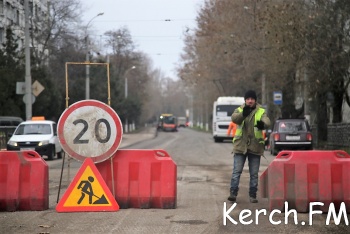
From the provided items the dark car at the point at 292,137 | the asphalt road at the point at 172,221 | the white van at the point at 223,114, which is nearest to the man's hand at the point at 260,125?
the asphalt road at the point at 172,221

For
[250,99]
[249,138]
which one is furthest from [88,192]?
[250,99]

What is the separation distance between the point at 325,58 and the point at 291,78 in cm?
1044

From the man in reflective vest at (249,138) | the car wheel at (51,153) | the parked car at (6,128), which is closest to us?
the man in reflective vest at (249,138)

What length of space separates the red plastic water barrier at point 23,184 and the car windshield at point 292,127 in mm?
23571

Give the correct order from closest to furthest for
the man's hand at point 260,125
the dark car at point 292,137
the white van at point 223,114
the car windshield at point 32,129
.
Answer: the man's hand at point 260,125 < the car windshield at point 32,129 < the dark car at point 292,137 < the white van at point 223,114

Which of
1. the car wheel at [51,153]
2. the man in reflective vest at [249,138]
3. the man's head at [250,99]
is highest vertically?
the man's head at [250,99]

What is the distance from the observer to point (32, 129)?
94.6 ft

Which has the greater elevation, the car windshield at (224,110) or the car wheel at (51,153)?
the car windshield at (224,110)

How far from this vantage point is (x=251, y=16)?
48.2 metres

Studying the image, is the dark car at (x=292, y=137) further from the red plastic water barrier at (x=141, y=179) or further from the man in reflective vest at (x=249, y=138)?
the red plastic water barrier at (x=141, y=179)

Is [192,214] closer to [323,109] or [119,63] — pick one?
[323,109]

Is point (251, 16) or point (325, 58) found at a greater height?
point (251, 16)

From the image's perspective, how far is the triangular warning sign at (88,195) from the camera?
1028 cm

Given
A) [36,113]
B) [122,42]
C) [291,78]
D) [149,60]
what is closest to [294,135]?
[291,78]
